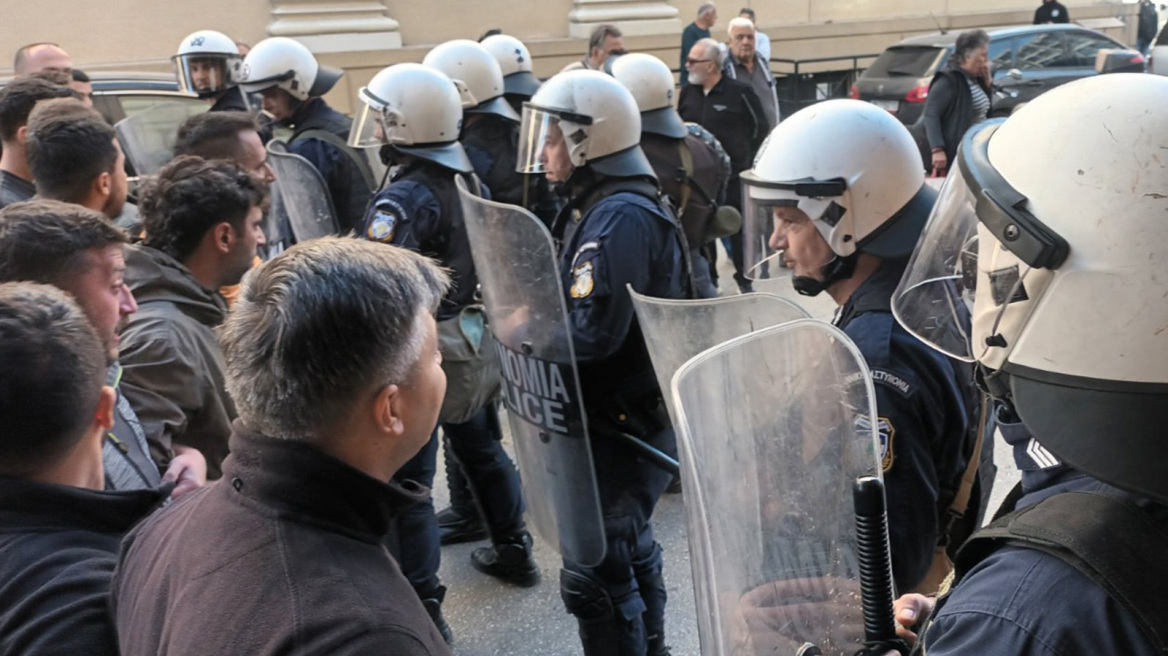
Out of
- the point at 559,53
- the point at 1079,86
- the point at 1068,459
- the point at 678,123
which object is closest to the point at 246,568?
the point at 1068,459

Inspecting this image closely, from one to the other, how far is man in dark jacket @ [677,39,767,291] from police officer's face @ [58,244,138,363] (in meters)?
5.09

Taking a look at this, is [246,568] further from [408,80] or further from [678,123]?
[678,123]

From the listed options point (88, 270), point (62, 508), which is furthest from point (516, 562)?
point (62, 508)

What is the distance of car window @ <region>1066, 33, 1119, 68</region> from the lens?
11023 millimetres

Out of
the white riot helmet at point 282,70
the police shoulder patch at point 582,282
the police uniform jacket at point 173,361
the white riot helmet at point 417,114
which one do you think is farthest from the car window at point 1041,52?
the police uniform jacket at point 173,361

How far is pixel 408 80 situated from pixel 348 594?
3031 mm

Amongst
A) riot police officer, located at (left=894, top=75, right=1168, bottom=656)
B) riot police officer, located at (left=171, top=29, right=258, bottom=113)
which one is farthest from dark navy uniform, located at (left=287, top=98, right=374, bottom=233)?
riot police officer, located at (left=894, top=75, right=1168, bottom=656)

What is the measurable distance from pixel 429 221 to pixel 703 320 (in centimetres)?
207

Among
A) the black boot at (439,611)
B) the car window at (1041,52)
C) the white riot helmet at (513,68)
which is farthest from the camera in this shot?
the car window at (1041,52)

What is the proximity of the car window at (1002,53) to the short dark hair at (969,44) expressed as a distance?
3.65 metres

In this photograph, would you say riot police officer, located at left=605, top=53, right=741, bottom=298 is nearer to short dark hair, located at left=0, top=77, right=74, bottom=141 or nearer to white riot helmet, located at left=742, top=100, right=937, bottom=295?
white riot helmet, located at left=742, top=100, right=937, bottom=295

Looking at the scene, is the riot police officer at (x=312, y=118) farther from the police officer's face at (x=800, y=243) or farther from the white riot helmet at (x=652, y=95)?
the police officer's face at (x=800, y=243)

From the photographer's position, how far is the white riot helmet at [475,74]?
16.7 feet

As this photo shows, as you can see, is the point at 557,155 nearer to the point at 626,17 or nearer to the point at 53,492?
the point at 53,492
